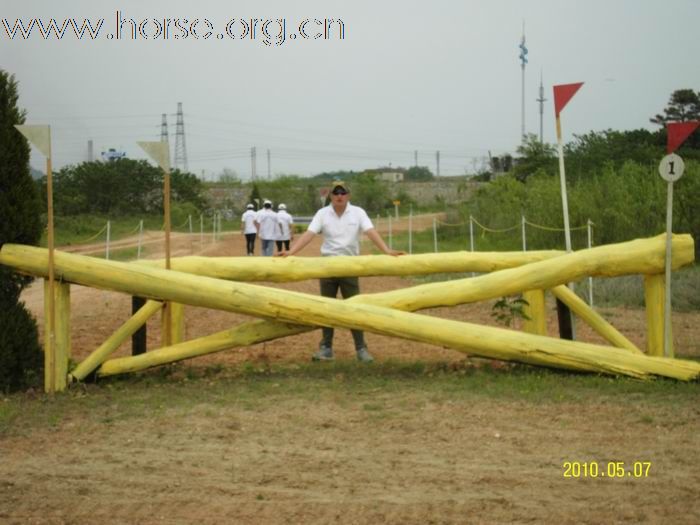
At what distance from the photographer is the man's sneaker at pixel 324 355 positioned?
9.28 m

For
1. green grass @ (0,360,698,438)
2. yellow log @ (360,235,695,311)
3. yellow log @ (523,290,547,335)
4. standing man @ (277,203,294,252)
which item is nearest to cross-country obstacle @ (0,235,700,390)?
yellow log @ (360,235,695,311)

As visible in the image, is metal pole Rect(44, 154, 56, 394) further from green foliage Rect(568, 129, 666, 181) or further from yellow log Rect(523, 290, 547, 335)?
green foliage Rect(568, 129, 666, 181)

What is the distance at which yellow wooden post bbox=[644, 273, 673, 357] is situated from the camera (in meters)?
8.35

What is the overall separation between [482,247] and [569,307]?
17426mm

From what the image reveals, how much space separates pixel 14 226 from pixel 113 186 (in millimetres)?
39292

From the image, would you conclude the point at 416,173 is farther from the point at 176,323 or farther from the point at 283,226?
the point at 176,323

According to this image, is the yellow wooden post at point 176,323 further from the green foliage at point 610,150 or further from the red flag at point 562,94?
the green foliage at point 610,150

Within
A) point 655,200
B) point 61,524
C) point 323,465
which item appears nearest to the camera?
point 61,524

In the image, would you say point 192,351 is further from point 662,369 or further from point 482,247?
point 482,247

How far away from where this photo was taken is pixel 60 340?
7.95 m

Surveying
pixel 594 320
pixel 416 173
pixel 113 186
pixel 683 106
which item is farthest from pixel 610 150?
pixel 416 173

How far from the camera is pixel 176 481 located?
5.35 m

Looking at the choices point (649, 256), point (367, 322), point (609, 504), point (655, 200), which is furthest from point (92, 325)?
point (655, 200)
